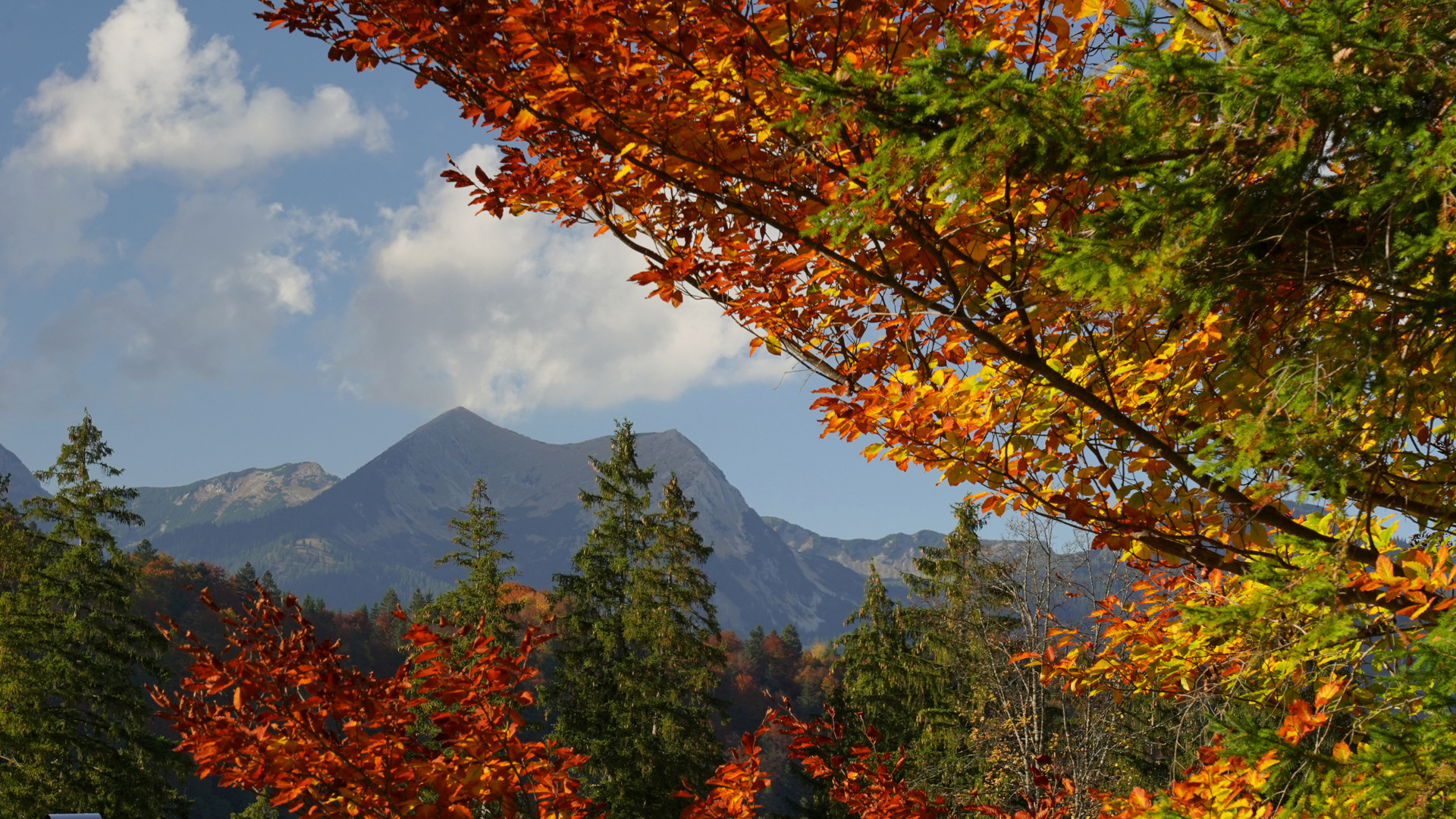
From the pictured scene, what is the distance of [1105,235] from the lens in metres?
2.10

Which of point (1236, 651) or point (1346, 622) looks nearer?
point (1346, 622)

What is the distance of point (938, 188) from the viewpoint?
2.20 metres

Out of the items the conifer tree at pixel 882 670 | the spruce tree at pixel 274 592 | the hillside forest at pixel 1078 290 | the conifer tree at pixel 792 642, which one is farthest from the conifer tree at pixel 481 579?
the conifer tree at pixel 792 642

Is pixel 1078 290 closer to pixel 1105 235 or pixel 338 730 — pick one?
pixel 1105 235

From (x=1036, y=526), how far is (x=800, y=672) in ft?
227

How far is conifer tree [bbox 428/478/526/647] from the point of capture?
19281mm

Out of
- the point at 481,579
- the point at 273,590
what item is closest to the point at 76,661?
the point at 481,579

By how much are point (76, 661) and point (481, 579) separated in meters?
7.85

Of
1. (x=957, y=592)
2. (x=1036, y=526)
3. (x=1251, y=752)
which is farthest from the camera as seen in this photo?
(x=957, y=592)

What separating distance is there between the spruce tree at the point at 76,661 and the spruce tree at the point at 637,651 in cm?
773

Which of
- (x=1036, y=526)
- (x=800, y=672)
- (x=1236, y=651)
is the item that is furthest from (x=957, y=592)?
(x=800, y=672)

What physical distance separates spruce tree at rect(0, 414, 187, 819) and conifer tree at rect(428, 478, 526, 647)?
19.7 feet

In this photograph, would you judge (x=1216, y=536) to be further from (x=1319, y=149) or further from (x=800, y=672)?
(x=800, y=672)

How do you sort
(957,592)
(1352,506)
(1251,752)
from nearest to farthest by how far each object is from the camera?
(1251,752) < (1352,506) < (957,592)
